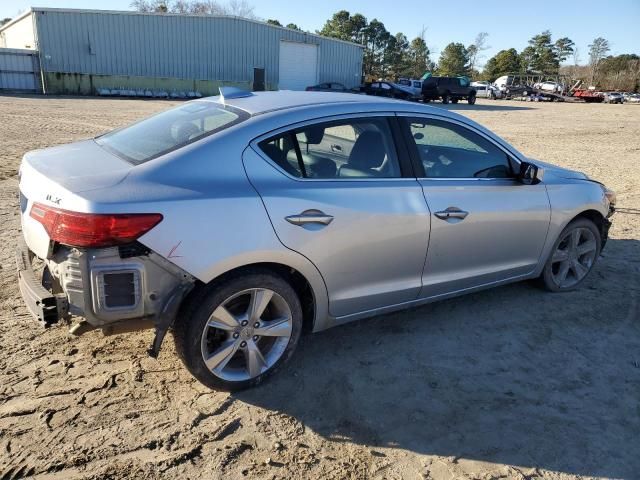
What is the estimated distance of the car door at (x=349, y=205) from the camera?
293 centimetres

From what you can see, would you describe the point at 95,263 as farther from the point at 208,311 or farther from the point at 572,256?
the point at 572,256

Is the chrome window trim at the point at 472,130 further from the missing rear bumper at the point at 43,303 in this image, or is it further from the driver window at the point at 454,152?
the missing rear bumper at the point at 43,303

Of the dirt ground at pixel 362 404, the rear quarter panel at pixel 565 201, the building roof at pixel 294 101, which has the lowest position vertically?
the dirt ground at pixel 362 404

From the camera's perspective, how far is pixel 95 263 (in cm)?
251

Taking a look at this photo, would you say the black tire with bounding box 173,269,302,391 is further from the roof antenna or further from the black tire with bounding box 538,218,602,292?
the black tire with bounding box 538,218,602,292

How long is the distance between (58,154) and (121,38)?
3462cm

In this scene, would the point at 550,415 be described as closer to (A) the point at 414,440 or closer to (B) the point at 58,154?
(A) the point at 414,440

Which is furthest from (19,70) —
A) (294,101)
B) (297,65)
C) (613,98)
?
(613,98)

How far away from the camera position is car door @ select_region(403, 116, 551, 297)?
356 centimetres

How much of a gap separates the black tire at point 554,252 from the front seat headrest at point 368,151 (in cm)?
199

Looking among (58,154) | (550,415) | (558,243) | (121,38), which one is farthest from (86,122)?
(121,38)

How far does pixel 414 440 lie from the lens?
2750 mm

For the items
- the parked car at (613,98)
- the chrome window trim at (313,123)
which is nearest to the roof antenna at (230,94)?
the chrome window trim at (313,123)

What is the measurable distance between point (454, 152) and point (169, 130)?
6.71ft
